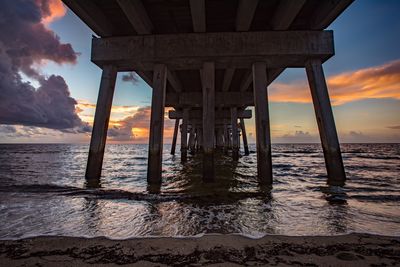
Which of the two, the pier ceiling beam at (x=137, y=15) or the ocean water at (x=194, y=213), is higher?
the pier ceiling beam at (x=137, y=15)

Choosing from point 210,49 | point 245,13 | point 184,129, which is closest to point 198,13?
point 210,49

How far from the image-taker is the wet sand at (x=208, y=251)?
1.78 meters

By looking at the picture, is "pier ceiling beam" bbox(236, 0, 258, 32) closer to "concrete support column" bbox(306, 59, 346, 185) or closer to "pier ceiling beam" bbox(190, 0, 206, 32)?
"pier ceiling beam" bbox(190, 0, 206, 32)

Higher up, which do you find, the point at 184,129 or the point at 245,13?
the point at 245,13

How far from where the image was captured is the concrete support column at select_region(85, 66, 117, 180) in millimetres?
6965

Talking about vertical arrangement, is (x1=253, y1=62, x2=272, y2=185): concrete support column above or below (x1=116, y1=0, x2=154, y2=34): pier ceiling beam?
below

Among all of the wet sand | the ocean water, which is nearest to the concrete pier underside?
the ocean water

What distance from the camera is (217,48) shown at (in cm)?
695

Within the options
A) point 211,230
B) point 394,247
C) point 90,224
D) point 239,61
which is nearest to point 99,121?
point 90,224

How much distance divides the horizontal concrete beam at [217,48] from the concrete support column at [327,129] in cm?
85

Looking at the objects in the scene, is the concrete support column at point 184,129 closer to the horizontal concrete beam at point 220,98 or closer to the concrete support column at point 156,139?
the horizontal concrete beam at point 220,98

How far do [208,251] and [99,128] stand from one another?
20.7 feet

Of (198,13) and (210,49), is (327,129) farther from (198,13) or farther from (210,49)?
(198,13)

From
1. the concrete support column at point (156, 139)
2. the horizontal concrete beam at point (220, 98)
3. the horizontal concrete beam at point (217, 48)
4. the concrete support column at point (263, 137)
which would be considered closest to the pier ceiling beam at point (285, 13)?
the horizontal concrete beam at point (217, 48)
